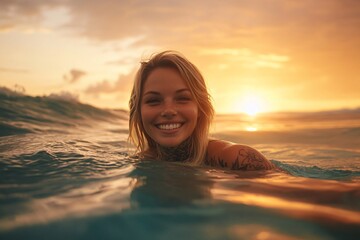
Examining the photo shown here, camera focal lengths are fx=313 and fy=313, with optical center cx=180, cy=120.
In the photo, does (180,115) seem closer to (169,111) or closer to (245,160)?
(169,111)

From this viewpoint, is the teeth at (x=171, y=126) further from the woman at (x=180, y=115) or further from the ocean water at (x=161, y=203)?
the ocean water at (x=161, y=203)

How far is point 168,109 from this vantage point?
10.7ft

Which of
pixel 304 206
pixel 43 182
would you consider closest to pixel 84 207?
pixel 43 182

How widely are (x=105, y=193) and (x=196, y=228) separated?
74 cm

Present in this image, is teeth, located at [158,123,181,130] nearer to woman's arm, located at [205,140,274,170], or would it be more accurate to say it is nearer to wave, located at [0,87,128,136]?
woman's arm, located at [205,140,274,170]

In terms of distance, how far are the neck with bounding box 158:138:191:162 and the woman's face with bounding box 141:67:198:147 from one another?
0.79 feet

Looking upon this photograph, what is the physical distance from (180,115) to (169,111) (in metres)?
0.15

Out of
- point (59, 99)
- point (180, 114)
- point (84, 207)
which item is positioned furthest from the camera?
point (59, 99)

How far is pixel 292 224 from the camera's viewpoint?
4.78ft

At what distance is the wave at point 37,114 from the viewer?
7.78 metres

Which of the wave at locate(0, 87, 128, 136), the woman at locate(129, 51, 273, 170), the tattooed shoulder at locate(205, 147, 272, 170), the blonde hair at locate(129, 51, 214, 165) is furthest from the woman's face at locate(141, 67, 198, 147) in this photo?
the wave at locate(0, 87, 128, 136)

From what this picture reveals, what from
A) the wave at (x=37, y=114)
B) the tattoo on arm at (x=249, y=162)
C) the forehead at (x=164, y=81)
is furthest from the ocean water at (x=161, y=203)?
the wave at (x=37, y=114)

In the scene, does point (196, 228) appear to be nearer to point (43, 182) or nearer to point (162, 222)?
point (162, 222)

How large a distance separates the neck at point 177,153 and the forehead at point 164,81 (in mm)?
721
